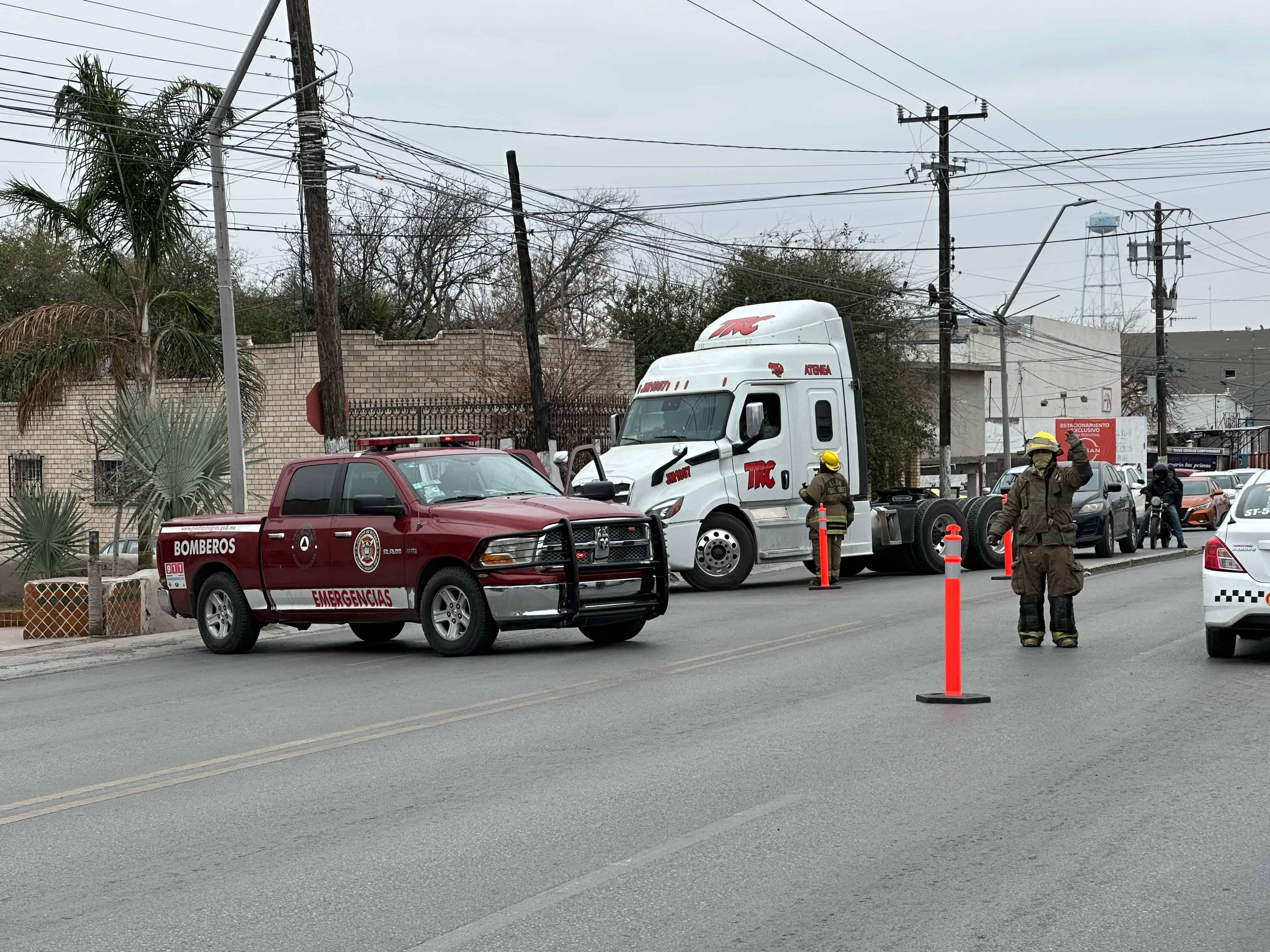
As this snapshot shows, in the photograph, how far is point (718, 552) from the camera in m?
21.4

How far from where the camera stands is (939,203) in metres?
38.5

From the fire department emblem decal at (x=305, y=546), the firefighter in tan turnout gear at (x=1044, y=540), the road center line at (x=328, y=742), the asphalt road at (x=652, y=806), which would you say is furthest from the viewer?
the fire department emblem decal at (x=305, y=546)

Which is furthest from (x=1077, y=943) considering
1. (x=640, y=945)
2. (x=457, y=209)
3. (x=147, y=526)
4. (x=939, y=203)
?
(x=457, y=209)

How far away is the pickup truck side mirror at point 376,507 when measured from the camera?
1423 cm

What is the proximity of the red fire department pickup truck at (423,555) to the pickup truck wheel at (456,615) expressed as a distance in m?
0.01

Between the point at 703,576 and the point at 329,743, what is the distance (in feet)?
39.7

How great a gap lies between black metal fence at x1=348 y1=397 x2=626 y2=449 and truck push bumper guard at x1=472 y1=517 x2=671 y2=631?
15.9 m

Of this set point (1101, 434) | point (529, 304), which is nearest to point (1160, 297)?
point (1101, 434)

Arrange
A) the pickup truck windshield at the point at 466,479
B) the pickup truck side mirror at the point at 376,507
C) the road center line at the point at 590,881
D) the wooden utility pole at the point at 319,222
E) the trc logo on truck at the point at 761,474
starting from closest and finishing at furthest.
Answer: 1. the road center line at the point at 590,881
2. the pickup truck side mirror at the point at 376,507
3. the pickup truck windshield at the point at 466,479
4. the wooden utility pole at the point at 319,222
5. the trc logo on truck at the point at 761,474

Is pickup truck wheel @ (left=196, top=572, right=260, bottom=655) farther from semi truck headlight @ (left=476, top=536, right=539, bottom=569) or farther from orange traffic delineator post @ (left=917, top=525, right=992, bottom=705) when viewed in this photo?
orange traffic delineator post @ (left=917, top=525, right=992, bottom=705)

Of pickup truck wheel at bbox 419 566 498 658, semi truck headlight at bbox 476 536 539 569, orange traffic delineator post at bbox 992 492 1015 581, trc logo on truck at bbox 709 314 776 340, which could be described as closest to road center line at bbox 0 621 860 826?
semi truck headlight at bbox 476 536 539 569

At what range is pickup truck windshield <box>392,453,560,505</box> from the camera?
14.7m

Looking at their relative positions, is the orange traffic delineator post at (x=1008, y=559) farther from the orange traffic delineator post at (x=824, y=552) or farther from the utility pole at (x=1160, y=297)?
the utility pole at (x=1160, y=297)

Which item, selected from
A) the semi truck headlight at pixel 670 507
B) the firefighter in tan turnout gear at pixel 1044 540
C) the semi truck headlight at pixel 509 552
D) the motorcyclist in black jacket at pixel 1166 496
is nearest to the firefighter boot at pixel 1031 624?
the firefighter in tan turnout gear at pixel 1044 540
